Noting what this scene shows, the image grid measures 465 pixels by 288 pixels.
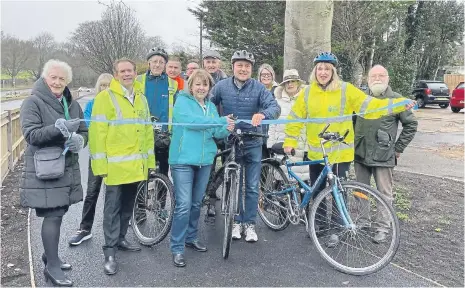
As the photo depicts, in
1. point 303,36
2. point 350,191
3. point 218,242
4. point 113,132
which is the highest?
point 303,36

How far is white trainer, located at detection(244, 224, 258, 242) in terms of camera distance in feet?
17.1

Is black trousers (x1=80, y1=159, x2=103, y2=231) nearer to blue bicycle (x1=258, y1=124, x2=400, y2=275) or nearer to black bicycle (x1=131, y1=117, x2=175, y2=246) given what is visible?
black bicycle (x1=131, y1=117, x2=175, y2=246)

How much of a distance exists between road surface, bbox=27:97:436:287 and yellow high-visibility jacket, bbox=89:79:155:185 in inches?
34.2

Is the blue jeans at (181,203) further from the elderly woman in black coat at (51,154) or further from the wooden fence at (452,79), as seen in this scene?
the wooden fence at (452,79)

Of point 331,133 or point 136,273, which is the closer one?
point 136,273

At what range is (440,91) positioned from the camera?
98.9 ft

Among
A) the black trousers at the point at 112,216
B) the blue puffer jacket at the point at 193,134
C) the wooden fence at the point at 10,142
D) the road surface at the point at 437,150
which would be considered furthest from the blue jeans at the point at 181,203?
the road surface at the point at 437,150

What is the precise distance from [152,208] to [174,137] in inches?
42.5

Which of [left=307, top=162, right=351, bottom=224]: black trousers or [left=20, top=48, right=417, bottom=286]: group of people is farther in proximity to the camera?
[left=307, top=162, right=351, bottom=224]: black trousers

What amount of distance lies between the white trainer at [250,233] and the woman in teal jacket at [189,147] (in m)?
0.84

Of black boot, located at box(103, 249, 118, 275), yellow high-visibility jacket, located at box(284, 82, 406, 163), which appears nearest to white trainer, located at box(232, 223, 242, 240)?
yellow high-visibility jacket, located at box(284, 82, 406, 163)

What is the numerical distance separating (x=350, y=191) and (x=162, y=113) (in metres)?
2.61

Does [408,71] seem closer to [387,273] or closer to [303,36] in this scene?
[303,36]

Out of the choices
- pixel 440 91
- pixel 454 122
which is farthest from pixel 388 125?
pixel 440 91
